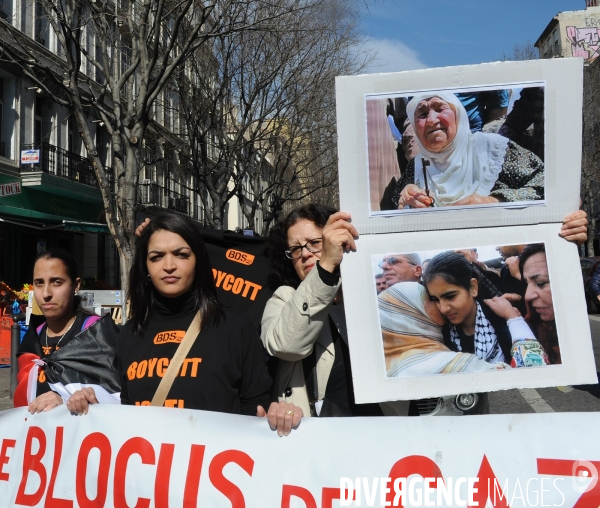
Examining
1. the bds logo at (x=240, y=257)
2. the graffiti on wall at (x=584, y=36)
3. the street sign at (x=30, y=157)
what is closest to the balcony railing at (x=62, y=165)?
the street sign at (x=30, y=157)

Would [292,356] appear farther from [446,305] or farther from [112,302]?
[112,302]

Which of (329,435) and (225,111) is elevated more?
(225,111)

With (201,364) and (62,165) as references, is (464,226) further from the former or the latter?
(62,165)

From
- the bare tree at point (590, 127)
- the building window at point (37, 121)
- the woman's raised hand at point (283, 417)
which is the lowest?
the woman's raised hand at point (283, 417)

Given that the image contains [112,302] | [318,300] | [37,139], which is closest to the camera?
[318,300]

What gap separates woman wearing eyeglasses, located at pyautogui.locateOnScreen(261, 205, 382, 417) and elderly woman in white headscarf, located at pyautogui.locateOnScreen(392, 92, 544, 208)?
10.1 inches

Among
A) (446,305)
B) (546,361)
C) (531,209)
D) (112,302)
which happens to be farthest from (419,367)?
(112,302)

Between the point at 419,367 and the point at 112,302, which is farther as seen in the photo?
the point at 112,302

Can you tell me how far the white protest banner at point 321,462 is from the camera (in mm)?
2166

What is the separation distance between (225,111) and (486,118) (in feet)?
59.7

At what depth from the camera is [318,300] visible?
85.1 inches

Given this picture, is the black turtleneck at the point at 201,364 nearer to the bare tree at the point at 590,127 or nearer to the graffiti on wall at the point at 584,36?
the bare tree at the point at 590,127

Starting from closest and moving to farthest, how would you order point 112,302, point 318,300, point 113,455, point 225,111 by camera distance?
1. point 318,300
2. point 113,455
3. point 112,302
4. point 225,111

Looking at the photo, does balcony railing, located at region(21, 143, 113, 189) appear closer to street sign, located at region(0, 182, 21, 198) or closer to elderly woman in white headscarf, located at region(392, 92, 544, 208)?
street sign, located at region(0, 182, 21, 198)
